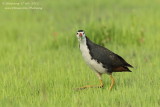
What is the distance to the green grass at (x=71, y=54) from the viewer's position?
7.11 metres

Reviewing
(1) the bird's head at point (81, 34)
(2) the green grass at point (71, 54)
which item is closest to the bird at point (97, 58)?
(1) the bird's head at point (81, 34)

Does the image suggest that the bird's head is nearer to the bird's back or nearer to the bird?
the bird

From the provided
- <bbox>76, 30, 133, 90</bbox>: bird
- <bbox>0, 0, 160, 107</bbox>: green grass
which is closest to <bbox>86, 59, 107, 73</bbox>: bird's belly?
<bbox>76, 30, 133, 90</bbox>: bird

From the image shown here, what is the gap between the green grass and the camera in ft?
23.3

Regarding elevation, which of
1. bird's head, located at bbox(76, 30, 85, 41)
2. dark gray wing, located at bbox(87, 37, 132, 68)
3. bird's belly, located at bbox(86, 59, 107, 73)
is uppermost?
bird's head, located at bbox(76, 30, 85, 41)

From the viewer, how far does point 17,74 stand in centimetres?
870

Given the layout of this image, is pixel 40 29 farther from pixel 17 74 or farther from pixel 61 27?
pixel 17 74

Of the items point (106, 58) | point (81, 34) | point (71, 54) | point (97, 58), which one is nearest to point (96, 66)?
point (97, 58)

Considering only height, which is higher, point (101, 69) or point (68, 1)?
point (68, 1)

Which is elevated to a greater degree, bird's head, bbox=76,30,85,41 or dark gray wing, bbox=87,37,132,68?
bird's head, bbox=76,30,85,41

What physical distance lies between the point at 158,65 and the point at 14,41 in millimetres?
4721

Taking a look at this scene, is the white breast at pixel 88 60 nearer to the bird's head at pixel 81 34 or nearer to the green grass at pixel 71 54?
the bird's head at pixel 81 34

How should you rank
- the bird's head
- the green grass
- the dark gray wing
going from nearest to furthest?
the green grass, the bird's head, the dark gray wing

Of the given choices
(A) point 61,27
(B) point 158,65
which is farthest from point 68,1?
(B) point 158,65
